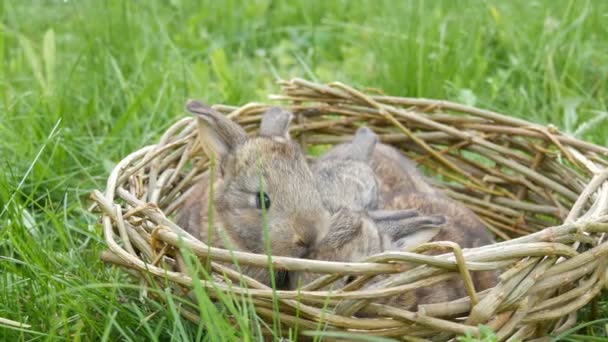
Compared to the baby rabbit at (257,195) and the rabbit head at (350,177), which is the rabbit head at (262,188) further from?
the rabbit head at (350,177)

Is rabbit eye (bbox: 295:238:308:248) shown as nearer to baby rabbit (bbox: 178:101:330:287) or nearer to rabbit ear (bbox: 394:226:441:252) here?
baby rabbit (bbox: 178:101:330:287)

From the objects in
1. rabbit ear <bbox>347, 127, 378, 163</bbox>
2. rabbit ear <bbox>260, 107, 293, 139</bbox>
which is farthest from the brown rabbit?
rabbit ear <bbox>260, 107, 293, 139</bbox>

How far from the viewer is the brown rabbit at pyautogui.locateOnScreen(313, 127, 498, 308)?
321cm

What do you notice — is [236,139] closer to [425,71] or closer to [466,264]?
[466,264]

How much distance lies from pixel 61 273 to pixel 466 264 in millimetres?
1437

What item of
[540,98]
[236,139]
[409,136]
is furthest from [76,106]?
[540,98]

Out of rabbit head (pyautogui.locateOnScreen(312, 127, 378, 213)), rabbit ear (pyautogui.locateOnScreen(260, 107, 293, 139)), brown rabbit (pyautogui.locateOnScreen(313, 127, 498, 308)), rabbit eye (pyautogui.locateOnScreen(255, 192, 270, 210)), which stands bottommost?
brown rabbit (pyautogui.locateOnScreen(313, 127, 498, 308))

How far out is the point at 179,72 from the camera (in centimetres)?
490

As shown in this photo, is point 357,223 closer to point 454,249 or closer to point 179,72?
point 454,249

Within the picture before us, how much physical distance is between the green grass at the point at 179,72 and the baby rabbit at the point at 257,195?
0.43 meters

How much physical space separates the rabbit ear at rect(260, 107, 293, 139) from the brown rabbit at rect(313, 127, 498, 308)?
0.34 m

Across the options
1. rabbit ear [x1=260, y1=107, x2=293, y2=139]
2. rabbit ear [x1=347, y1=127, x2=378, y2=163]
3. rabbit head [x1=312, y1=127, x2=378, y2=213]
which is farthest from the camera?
rabbit ear [x1=347, y1=127, x2=378, y2=163]

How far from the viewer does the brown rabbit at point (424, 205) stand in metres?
3.21

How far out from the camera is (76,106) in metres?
4.49
